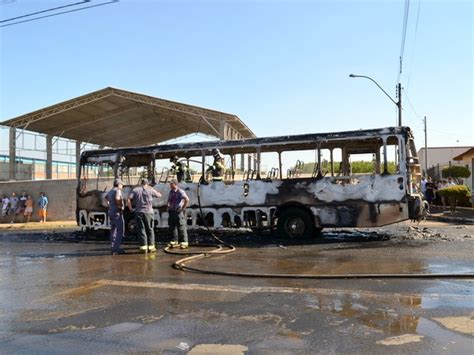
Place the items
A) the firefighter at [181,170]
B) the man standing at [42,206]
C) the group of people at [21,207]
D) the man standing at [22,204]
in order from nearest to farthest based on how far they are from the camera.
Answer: the firefighter at [181,170] → the man standing at [42,206] → the group of people at [21,207] → the man standing at [22,204]

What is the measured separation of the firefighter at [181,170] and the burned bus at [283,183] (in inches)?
4.2

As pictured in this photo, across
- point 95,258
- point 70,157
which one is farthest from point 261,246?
point 70,157

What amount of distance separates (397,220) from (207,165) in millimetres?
5479

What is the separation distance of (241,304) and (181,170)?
8955mm

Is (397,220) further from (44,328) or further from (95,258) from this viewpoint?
(44,328)

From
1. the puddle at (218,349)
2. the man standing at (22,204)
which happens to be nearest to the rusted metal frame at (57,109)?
the man standing at (22,204)

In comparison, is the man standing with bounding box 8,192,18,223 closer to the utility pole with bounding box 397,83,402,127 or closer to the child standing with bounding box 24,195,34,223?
the child standing with bounding box 24,195,34,223

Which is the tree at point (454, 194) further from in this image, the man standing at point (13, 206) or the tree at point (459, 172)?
the man standing at point (13, 206)

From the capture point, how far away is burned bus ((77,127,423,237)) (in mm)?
12578

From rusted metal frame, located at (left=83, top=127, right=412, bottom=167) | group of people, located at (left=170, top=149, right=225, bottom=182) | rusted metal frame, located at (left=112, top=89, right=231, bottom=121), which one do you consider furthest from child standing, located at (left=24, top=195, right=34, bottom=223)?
group of people, located at (left=170, top=149, right=225, bottom=182)

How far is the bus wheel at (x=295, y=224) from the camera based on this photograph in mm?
13344

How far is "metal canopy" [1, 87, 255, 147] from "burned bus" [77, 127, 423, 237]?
45.0 ft

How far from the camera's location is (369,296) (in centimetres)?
675

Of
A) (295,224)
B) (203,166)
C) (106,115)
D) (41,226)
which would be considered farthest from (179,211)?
(106,115)
